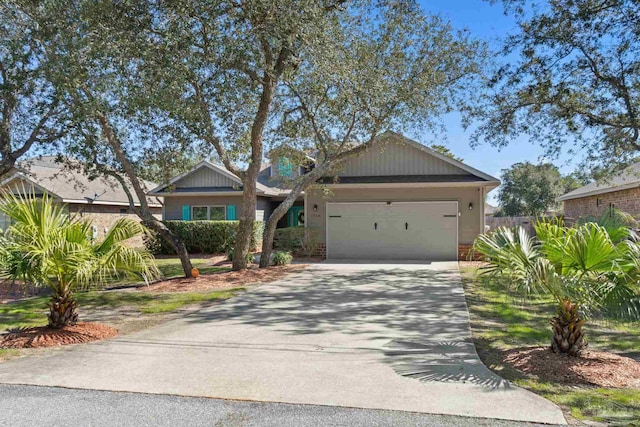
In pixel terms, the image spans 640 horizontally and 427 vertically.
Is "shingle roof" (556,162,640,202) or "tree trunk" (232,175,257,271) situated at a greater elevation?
"shingle roof" (556,162,640,202)

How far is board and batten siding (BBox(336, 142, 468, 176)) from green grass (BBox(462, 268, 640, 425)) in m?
6.37

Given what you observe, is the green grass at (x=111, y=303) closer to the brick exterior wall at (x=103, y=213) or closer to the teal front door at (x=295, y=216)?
the brick exterior wall at (x=103, y=213)

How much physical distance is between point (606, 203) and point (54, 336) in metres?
22.2

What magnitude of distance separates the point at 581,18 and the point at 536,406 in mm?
8922

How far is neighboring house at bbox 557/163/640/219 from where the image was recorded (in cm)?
1679

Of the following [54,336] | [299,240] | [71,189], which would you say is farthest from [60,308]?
[71,189]

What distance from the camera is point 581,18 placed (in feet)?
31.8

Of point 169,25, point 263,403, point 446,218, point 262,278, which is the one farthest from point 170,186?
point 263,403

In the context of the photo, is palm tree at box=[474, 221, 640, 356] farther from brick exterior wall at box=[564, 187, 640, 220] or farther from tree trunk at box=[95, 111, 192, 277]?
brick exterior wall at box=[564, 187, 640, 220]

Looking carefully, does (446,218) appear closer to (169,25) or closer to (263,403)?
(169,25)

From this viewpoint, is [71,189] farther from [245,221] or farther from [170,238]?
[245,221]

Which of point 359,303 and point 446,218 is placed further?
point 446,218

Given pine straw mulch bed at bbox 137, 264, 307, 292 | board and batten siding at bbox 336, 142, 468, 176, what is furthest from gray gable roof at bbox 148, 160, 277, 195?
pine straw mulch bed at bbox 137, 264, 307, 292

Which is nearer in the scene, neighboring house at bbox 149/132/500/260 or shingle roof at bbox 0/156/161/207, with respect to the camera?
neighboring house at bbox 149/132/500/260
